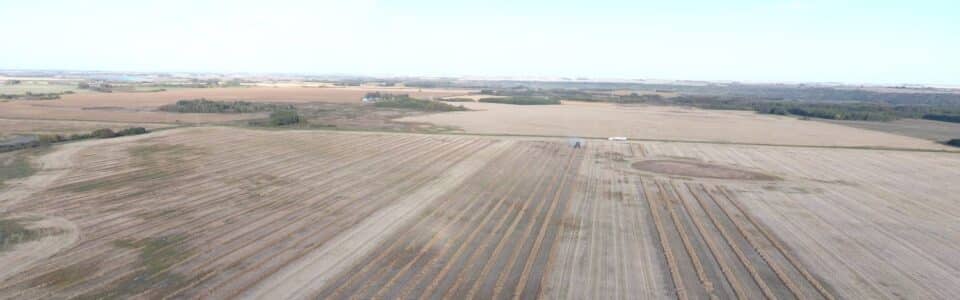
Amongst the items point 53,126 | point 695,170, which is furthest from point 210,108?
point 695,170

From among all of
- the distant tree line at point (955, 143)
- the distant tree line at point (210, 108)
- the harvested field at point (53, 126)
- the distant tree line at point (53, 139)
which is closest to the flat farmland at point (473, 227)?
the distant tree line at point (53, 139)

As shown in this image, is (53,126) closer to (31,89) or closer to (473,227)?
(473,227)

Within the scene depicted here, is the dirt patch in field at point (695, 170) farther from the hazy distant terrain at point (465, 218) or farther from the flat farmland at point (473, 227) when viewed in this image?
the hazy distant terrain at point (465, 218)

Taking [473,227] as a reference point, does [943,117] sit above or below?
above

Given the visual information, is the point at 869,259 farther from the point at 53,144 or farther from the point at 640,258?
the point at 53,144

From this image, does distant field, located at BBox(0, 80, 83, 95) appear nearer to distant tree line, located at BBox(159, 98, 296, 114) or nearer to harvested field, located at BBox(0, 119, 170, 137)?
distant tree line, located at BBox(159, 98, 296, 114)

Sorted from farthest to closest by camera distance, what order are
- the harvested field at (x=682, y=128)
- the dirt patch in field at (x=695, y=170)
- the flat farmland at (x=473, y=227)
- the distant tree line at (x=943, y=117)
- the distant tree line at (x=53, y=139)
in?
1. the distant tree line at (x=943, y=117)
2. the harvested field at (x=682, y=128)
3. the distant tree line at (x=53, y=139)
4. the dirt patch in field at (x=695, y=170)
5. the flat farmland at (x=473, y=227)

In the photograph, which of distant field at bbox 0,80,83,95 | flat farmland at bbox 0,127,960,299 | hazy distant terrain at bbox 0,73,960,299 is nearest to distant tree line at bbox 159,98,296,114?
hazy distant terrain at bbox 0,73,960,299
